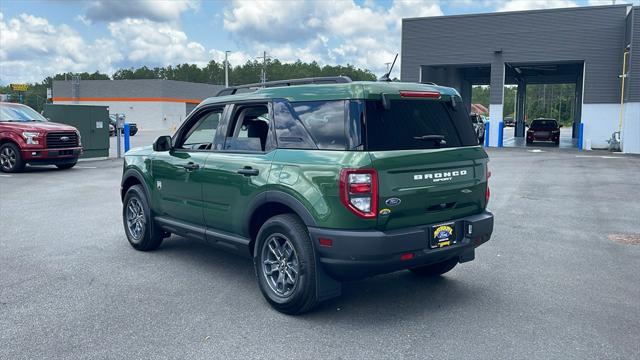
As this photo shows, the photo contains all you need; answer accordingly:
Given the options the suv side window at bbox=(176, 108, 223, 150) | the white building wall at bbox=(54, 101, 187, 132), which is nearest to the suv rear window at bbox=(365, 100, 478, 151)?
the suv side window at bbox=(176, 108, 223, 150)

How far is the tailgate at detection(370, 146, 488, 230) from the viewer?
4391mm

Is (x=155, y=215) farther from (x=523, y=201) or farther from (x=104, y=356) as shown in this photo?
(x=523, y=201)

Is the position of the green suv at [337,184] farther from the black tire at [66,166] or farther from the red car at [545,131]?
the red car at [545,131]

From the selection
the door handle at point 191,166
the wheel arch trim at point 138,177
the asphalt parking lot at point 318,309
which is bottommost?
the asphalt parking lot at point 318,309

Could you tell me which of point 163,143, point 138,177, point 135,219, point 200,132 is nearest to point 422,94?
point 200,132

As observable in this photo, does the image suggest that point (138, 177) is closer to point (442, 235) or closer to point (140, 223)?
point (140, 223)

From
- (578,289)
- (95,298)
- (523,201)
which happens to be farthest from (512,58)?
(95,298)

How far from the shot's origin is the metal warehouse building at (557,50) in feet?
86.9

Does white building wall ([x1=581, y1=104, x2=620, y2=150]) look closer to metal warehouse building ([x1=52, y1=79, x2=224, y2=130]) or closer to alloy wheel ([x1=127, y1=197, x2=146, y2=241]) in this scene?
alloy wheel ([x1=127, y1=197, x2=146, y2=241])

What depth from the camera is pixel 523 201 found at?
442 inches

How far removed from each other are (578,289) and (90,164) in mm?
16885

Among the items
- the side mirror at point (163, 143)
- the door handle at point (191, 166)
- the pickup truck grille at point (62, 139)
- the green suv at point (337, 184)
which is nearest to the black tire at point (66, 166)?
the pickup truck grille at point (62, 139)

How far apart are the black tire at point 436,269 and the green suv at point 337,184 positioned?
0.02 meters

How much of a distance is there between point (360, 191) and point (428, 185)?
2.23 ft
